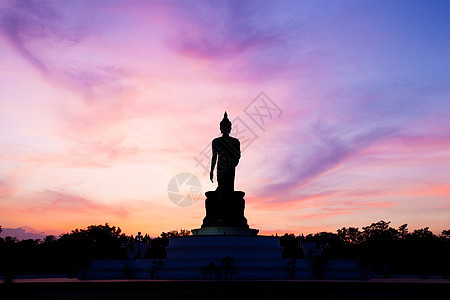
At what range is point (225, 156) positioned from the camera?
3562 cm

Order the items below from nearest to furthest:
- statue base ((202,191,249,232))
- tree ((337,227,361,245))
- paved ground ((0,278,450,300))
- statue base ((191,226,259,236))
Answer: paved ground ((0,278,450,300)) → statue base ((191,226,259,236)) → statue base ((202,191,249,232)) → tree ((337,227,361,245))

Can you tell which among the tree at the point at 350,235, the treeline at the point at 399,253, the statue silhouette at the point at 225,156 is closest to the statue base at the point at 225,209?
the statue silhouette at the point at 225,156

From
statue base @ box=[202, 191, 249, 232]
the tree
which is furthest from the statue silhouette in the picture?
the tree

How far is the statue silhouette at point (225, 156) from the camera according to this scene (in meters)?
35.4

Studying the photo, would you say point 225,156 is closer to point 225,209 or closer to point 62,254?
point 225,209

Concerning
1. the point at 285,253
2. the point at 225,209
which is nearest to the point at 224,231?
the point at 225,209

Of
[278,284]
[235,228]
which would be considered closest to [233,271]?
[235,228]

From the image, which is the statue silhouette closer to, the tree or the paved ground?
the paved ground

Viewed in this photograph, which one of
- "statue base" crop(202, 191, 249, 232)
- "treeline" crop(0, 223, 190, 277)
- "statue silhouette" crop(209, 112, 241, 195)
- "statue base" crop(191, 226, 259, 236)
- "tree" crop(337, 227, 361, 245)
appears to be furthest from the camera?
"tree" crop(337, 227, 361, 245)

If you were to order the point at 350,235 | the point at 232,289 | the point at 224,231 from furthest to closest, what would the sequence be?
the point at 350,235, the point at 224,231, the point at 232,289

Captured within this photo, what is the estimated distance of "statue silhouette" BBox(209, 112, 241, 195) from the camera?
35.4m

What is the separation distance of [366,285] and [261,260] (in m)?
10.2

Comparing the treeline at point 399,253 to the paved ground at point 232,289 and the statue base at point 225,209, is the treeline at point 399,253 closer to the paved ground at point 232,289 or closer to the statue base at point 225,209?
the statue base at point 225,209

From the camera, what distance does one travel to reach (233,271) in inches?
1069
